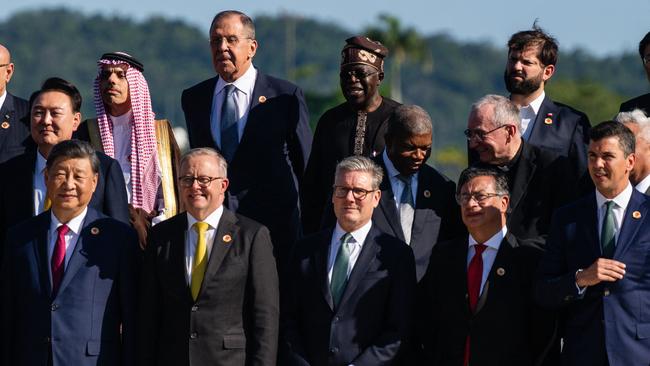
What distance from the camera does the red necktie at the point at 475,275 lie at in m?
9.29

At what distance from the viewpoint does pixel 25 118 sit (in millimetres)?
10781

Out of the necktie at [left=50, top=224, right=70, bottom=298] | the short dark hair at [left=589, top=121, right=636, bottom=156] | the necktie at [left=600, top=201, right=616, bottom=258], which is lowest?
the necktie at [left=50, top=224, right=70, bottom=298]

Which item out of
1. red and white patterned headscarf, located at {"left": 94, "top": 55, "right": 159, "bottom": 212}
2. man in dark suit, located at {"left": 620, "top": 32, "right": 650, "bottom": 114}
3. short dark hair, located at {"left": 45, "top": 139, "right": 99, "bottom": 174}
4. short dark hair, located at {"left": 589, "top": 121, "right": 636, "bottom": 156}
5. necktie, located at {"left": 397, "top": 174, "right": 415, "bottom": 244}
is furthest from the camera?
man in dark suit, located at {"left": 620, "top": 32, "right": 650, "bottom": 114}

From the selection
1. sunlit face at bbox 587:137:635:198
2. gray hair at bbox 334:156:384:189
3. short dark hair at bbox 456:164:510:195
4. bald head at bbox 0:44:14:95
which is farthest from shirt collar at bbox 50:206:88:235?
sunlit face at bbox 587:137:635:198

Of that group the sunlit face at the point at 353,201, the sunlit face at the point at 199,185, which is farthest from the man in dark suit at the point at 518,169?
the sunlit face at the point at 199,185

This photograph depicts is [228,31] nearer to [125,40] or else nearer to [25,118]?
[25,118]

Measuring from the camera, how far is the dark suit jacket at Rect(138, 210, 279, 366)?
915 centimetres

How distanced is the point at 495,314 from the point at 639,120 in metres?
1.59

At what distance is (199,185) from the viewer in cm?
927

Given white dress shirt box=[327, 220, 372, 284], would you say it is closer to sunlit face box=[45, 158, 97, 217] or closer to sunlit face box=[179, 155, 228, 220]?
sunlit face box=[179, 155, 228, 220]

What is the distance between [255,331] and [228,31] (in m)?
2.58

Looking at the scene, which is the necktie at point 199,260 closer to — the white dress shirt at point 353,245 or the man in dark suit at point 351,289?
the man in dark suit at point 351,289

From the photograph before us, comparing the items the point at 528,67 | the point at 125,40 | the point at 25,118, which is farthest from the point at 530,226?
the point at 125,40

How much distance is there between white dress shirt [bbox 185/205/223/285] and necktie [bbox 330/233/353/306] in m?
0.81
